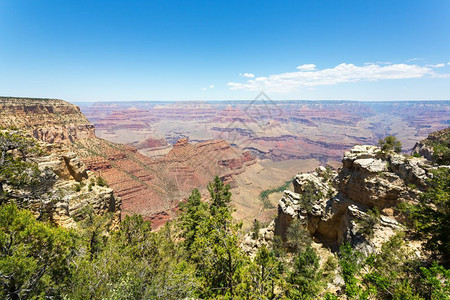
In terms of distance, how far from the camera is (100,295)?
10.2 meters

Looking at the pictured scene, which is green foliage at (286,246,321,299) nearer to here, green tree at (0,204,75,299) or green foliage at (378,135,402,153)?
green tree at (0,204,75,299)

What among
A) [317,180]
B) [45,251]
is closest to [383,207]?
[317,180]

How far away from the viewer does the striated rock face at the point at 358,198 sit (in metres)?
22.9

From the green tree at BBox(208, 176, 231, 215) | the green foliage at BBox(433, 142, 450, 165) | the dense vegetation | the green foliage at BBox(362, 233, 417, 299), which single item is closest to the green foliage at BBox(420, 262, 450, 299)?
the dense vegetation

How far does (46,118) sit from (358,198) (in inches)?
4798

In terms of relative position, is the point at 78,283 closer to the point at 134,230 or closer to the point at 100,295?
the point at 100,295

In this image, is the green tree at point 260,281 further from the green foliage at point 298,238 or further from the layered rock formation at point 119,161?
the layered rock formation at point 119,161

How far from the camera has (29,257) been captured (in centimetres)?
962

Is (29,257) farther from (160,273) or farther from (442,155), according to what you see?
(442,155)

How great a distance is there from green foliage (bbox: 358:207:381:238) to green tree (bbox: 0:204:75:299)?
94.8ft

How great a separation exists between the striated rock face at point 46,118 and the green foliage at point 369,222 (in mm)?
106423

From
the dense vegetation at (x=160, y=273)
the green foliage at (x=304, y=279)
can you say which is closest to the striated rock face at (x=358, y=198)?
the green foliage at (x=304, y=279)

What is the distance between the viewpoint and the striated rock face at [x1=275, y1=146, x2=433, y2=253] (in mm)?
22938

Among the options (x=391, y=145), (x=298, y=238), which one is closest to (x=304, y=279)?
(x=298, y=238)
